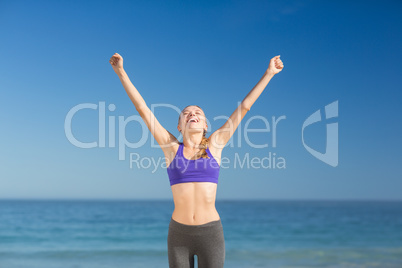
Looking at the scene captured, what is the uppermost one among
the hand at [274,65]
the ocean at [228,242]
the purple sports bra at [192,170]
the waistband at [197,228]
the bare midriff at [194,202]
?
the hand at [274,65]

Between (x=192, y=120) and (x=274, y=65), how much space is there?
37.8 inches

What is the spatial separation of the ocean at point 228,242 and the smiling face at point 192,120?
26.9 ft

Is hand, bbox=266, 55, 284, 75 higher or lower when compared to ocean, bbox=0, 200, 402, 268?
higher

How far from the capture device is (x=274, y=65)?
394cm

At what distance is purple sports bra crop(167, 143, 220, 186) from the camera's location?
360 cm

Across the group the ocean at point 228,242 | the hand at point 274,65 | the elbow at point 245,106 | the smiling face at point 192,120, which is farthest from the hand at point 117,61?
the ocean at point 228,242

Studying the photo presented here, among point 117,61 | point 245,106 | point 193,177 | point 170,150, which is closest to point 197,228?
point 193,177

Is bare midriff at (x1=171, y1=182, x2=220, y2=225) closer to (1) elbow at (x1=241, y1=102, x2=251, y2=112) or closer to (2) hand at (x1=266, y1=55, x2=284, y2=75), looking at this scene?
(1) elbow at (x1=241, y1=102, x2=251, y2=112)

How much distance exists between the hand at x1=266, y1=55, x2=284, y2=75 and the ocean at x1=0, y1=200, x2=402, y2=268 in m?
8.28

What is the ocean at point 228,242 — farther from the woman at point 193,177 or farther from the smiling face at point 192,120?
the smiling face at point 192,120

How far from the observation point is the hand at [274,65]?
12.8ft

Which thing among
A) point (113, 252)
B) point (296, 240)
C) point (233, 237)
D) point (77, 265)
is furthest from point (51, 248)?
point (296, 240)

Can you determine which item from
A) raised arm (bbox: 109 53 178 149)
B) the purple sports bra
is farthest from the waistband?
raised arm (bbox: 109 53 178 149)

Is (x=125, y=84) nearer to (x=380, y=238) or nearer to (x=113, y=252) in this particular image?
(x=113, y=252)
